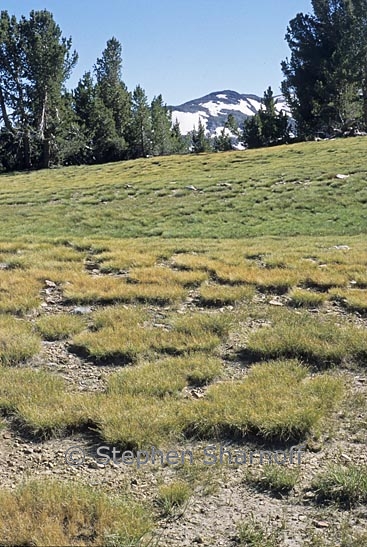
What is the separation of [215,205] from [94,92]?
49873mm

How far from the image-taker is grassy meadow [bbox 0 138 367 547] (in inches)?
143

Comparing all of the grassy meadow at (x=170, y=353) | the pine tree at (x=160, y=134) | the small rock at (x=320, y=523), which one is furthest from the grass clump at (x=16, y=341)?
the pine tree at (x=160, y=134)

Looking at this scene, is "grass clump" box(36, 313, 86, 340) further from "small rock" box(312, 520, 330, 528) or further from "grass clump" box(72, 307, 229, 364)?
"small rock" box(312, 520, 330, 528)

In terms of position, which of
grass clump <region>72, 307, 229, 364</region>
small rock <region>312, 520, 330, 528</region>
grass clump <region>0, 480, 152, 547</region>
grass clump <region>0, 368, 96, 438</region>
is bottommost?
small rock <region>312, 520, 330, 528</region>

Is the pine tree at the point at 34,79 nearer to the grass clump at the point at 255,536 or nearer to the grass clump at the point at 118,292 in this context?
the grass clump at the point at 118,292

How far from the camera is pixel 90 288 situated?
8656mm

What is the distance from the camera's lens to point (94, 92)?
6488cm

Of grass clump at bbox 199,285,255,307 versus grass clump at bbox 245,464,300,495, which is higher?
grass clump at bbox 199,285,255,307

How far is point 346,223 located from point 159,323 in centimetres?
1236

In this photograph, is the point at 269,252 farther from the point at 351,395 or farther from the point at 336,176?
the point at 336,176

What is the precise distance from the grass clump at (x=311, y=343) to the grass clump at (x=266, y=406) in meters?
0.53

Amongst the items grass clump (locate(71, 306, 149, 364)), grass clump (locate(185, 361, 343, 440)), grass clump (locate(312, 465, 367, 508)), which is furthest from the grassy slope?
grass clump (locate(312, 465, 367, 508))

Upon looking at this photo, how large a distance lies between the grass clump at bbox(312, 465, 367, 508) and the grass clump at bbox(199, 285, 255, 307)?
422 centimetres

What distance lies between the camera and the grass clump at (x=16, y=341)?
618 cm
